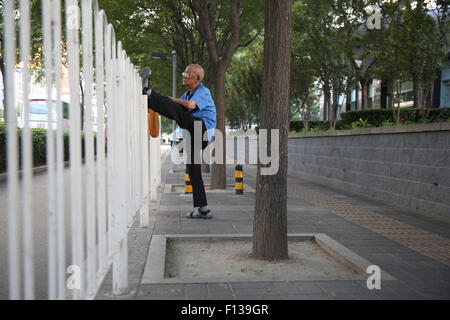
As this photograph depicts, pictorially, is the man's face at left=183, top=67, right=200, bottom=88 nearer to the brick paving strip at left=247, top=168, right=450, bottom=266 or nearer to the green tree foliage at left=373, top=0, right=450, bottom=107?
the brick paving strip at left=247, top=168, right=450, bottom=266

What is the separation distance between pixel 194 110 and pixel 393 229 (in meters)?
3.04

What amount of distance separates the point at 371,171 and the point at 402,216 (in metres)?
2.75

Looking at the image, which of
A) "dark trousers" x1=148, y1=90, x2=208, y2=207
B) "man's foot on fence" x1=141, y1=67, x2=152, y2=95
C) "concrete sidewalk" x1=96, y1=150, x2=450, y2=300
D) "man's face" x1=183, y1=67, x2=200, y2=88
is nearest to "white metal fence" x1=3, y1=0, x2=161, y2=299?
"man's foot on fence" x1=141, y1=67, x2=152, y2=95

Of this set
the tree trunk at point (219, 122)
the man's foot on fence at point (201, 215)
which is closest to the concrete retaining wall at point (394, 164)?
the tree trunk at point (219, 122)

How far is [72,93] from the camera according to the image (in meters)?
2.02

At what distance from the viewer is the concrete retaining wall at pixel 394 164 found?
7.41 meters

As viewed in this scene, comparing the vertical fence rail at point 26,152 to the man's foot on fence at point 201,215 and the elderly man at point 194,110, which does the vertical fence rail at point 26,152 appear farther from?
the man's foot on fence at point 201,215

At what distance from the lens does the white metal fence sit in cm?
152

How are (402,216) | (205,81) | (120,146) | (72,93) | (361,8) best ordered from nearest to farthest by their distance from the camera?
(72,93), (120,146), (402,216), (361,8), (205,81)

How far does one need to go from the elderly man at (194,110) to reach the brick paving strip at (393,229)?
2291mm

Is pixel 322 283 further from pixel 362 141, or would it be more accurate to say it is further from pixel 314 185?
pixel 314 185

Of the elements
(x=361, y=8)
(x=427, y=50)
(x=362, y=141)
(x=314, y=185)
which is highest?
(x=361, y=8)

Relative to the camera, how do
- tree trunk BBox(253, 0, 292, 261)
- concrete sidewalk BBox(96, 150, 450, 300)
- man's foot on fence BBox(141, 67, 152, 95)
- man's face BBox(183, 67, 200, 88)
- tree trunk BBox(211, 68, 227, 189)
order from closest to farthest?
concrete sidewalk BBox(96, 150, 450, 300)
man's foot on fence BBox(141, 67, 152, 95)
tree trunk BBox(253, 0, 292, 261)
man's face BBox(183, 67, 200, 88)
tree trunk BBox(211, 68, 227, 189)
